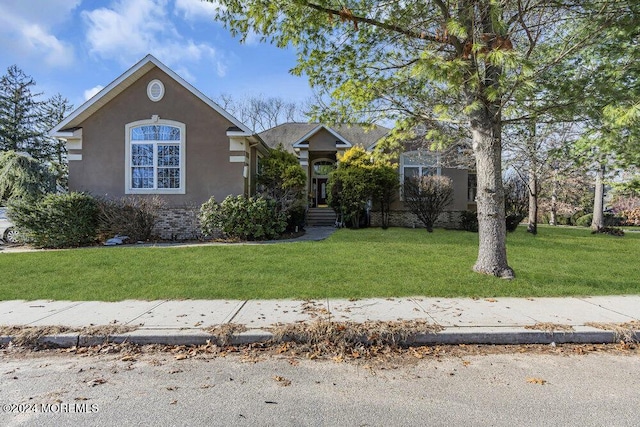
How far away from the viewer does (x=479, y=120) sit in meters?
6.82

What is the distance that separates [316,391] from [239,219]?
9.56 metres

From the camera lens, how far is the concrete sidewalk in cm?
426

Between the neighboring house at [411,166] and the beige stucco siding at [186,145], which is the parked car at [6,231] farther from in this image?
the neighboring house at [411,166]

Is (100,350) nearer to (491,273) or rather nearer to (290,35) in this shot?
(290,35)

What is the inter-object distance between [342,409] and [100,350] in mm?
2944

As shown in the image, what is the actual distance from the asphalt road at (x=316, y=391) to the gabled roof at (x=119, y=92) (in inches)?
417

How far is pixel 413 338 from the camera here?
13.9 feet

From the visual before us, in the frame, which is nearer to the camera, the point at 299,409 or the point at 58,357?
the point at 299,409

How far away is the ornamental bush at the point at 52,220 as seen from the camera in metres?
11.4

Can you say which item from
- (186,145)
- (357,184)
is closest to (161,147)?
(186,145)

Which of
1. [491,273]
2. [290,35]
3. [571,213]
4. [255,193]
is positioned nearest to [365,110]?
[290,35]

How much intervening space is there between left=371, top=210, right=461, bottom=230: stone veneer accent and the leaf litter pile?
1268 centimetres

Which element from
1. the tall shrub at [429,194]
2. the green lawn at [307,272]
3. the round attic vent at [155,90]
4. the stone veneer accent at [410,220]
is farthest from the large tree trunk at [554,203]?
the round attic vent at [155,90]

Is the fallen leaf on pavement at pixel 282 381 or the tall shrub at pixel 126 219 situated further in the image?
the tall shrub at pixel 126 219
